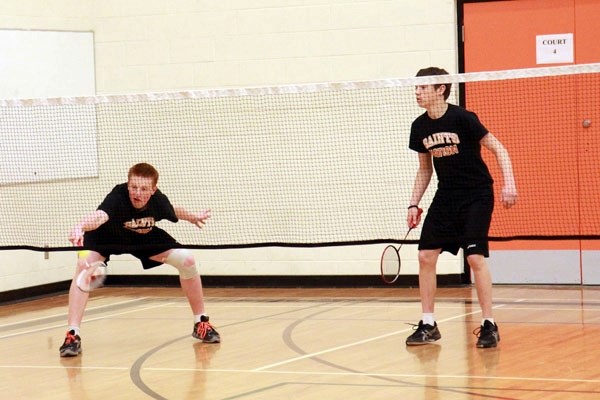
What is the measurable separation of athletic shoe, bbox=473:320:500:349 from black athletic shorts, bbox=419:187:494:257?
524 mm

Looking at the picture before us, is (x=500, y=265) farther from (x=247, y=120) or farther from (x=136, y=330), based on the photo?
(x=136, y=330)

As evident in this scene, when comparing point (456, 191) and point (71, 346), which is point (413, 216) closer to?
point (456, 191)

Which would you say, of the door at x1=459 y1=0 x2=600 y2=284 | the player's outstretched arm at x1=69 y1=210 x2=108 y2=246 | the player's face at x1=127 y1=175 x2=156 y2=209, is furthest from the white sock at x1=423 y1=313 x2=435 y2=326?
the door at x1=459 y1=0 x2=600 y2=284

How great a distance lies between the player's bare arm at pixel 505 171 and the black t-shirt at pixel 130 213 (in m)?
2.44

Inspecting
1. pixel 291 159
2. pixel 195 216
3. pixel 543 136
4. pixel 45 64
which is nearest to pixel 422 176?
pixel 195 216

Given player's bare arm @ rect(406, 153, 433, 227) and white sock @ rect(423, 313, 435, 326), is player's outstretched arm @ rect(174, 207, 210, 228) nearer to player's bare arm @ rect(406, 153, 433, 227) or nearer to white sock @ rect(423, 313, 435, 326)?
player's bare arm @ rect(406, 153, 433, 227)

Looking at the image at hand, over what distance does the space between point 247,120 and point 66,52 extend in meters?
2.24

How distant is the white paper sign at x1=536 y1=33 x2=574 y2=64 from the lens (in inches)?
467

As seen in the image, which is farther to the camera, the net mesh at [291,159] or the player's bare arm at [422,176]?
the net mesh at [291,159]

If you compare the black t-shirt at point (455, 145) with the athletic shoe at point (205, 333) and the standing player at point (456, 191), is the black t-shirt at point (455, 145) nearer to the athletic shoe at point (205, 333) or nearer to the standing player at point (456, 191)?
the standing player at point (456, 191)

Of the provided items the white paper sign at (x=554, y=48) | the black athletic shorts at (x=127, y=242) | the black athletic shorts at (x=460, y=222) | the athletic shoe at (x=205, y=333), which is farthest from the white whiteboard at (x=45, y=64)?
the black athletic shorts at (x=460, y=222)

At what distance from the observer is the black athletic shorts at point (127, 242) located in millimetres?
8773

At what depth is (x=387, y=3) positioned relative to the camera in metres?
12.4

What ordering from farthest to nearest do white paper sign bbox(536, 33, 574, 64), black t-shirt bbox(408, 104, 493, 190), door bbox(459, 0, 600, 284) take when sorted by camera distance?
white paper sign bbox(536, 33, 574, 64), door bbox(459, 0, 600, 284), black t-shirt bbox(408, 104, 493, 190)
